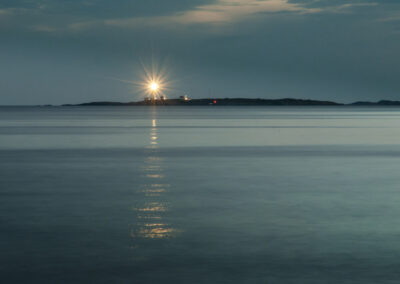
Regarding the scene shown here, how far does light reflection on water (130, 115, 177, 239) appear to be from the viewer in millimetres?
12430

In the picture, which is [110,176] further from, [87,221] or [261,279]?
[261,279]

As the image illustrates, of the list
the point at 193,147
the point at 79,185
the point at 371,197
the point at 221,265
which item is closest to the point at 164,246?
the point at 221,265

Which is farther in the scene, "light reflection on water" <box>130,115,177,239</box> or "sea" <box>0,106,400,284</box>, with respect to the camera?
"light reflection on water" <box>130,115,177,239</box>

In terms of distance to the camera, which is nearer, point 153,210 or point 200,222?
point 200,222

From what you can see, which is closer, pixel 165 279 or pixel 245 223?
pixel 165 279

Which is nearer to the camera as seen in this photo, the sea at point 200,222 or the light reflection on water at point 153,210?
the sea at point 200,222

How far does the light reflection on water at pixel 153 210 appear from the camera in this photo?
12.4 metres

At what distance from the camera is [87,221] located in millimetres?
13602

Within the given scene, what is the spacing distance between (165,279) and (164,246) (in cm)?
207

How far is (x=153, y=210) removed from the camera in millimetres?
15227

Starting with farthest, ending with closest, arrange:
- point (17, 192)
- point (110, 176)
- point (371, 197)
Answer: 1. point (110, 176)
2. point (17, 192)
3. point (371, 197)

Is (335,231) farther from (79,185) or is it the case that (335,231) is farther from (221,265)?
(79,185)

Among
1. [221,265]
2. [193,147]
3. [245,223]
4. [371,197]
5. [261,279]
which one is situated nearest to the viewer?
[261,279]

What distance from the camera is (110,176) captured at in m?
22.6
